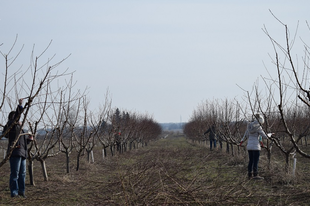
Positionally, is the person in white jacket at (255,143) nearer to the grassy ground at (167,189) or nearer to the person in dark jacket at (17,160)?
the grassy ground at (167,189)

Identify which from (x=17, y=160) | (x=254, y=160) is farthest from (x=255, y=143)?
(x=17, y=160)

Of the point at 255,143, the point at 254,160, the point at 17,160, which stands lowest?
the point at 254,160

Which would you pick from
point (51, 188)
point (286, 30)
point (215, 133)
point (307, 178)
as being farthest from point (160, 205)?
point (215, 133)

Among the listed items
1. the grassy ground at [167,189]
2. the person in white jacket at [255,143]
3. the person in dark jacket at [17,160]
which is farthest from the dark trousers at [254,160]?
the person in dark jacket at [17,160]

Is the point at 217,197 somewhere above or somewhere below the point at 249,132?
below

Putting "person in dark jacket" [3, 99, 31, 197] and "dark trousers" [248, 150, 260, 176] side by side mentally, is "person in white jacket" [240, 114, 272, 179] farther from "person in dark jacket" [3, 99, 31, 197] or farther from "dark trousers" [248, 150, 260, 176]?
"person in dark jacket" [3, 99, 31, 197]

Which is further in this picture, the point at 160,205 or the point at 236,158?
the point at 236,158

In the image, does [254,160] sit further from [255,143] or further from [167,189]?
[167,189]

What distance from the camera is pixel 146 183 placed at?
5449mm

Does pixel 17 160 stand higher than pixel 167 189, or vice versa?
pixel 17 160

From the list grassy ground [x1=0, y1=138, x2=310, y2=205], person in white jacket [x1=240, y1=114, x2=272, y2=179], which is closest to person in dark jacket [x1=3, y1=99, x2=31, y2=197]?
grassy ground [x1=0, y1=138, x2=310, y2=205]

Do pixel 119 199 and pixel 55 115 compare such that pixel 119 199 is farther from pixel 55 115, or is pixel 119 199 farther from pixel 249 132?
pixel 55 115

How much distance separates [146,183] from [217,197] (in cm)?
110

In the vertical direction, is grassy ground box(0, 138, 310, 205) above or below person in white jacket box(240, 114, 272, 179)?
below
